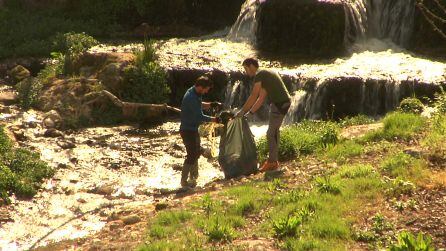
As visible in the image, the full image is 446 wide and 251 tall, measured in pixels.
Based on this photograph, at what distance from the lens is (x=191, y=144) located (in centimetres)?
1191

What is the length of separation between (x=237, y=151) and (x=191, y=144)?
0.92m

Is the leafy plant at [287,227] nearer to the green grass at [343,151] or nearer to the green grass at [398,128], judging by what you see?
the green grass at [343,151]

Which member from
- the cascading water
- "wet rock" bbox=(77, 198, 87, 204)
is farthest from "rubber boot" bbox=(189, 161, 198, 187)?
the cascading water

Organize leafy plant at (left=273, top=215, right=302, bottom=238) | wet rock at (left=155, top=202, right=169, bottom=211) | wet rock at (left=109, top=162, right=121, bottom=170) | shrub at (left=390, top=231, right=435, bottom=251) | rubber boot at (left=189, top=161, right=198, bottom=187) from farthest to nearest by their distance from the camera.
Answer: wet rock at (left=109, top=162, right=121, bottom=170), rubber boot at (left=189, top=161, right=198, bottom=187), wet rock at (left=155, top=202, right=169, bottom=211), leafy plant at (left=273, top=215, right=302, bottom=238), shrub at (left=390, top=231, right=435, bottom=251)

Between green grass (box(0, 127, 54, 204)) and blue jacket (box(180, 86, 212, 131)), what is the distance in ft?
11.3

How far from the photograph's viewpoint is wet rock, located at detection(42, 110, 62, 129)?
57.2 feet

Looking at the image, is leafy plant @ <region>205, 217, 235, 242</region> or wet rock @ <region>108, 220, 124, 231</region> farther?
wet rock @ <region>108, 220, 124, 231</region>

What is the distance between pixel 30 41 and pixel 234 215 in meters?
17.6

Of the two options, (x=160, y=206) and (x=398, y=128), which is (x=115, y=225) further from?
(x=398, y=128)

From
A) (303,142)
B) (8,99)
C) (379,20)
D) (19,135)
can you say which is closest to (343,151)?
(303,142)

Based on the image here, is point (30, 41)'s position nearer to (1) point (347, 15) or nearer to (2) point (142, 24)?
(2) point (142, 24)

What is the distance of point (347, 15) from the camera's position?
21.2 metres

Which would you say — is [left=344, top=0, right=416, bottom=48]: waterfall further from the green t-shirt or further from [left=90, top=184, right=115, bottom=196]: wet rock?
[left=90, top=184, right=115, bottom=196]: wet rock

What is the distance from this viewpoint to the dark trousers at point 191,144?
11.8 m
